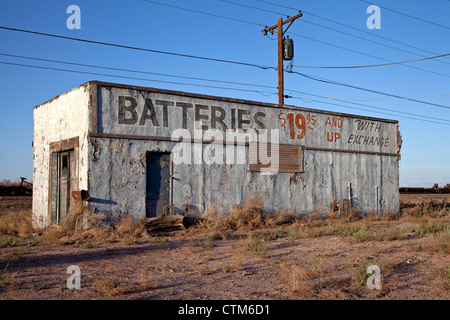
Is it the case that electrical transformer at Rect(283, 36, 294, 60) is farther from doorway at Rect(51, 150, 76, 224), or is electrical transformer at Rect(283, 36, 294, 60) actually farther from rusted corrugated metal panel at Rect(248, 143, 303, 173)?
doorway at Rect(51, 150, 76, 224)

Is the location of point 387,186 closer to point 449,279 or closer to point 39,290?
point 449,279

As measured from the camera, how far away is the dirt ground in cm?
542

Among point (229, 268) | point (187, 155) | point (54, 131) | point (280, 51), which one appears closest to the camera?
point (229, 268)

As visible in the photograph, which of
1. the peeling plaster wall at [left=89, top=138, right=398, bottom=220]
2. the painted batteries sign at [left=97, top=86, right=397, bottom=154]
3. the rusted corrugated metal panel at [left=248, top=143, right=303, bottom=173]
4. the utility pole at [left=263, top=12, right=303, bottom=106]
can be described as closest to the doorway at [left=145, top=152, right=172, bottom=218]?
the peeling plaster wall at [left=89, top=138, right=398, bottom=220]

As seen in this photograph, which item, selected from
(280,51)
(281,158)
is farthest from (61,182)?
(280,51)

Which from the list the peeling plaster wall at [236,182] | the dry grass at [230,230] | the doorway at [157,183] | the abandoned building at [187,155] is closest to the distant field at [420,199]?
the peeling plaster wall at [236,182]

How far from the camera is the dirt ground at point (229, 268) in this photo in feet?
17.8

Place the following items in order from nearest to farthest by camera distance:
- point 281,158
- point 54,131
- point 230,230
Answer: point 230,230
point 54,131
point 281,158

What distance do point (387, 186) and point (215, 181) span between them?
8324 mm

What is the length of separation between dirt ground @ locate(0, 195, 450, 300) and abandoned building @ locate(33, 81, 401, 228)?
6.28ft

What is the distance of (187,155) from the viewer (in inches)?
491

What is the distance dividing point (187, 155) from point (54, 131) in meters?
4.38

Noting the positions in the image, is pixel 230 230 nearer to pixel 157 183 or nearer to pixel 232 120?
pixel 157 183
